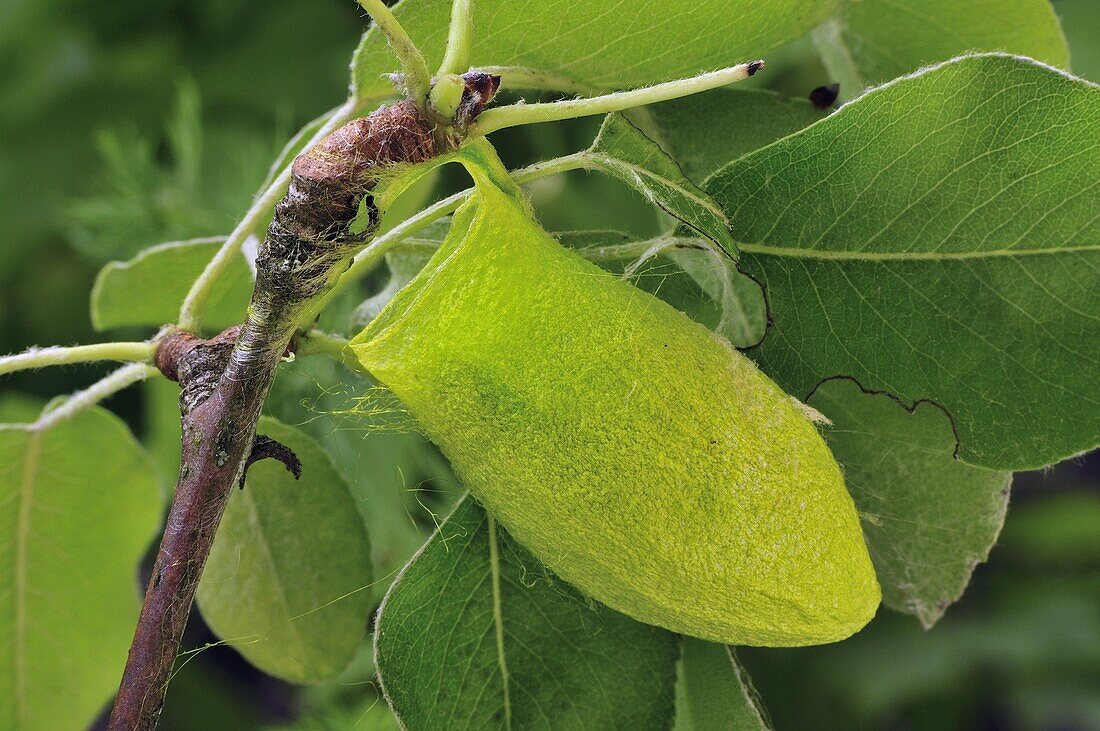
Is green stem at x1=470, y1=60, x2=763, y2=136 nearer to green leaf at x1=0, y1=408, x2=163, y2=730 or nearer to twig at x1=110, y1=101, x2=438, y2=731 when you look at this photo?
twig at x1=110, y1=101, x2=438, y2=731

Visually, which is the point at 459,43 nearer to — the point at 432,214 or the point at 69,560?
the point at 432,214

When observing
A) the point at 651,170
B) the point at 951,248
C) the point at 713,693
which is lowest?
the point at 713,693

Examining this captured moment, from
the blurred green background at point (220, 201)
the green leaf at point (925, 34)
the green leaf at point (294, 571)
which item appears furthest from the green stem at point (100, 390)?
the blurred green background at point (220, 201)

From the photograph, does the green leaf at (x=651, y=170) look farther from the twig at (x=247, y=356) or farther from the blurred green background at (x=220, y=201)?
the blurred green background at (x=220, y=201)

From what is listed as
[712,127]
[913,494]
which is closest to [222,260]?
[712,127]

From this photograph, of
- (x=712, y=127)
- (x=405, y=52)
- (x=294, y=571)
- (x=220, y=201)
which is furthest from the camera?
(x=220, y=201)

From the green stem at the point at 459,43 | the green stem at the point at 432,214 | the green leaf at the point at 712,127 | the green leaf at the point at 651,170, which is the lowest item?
the green leaf at the point at 712,127

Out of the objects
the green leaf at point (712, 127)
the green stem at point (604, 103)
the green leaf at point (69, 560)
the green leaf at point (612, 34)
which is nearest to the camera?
the green stem at point (604, 103)

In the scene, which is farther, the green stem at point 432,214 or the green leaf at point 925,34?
the green leaf at point 925,34
